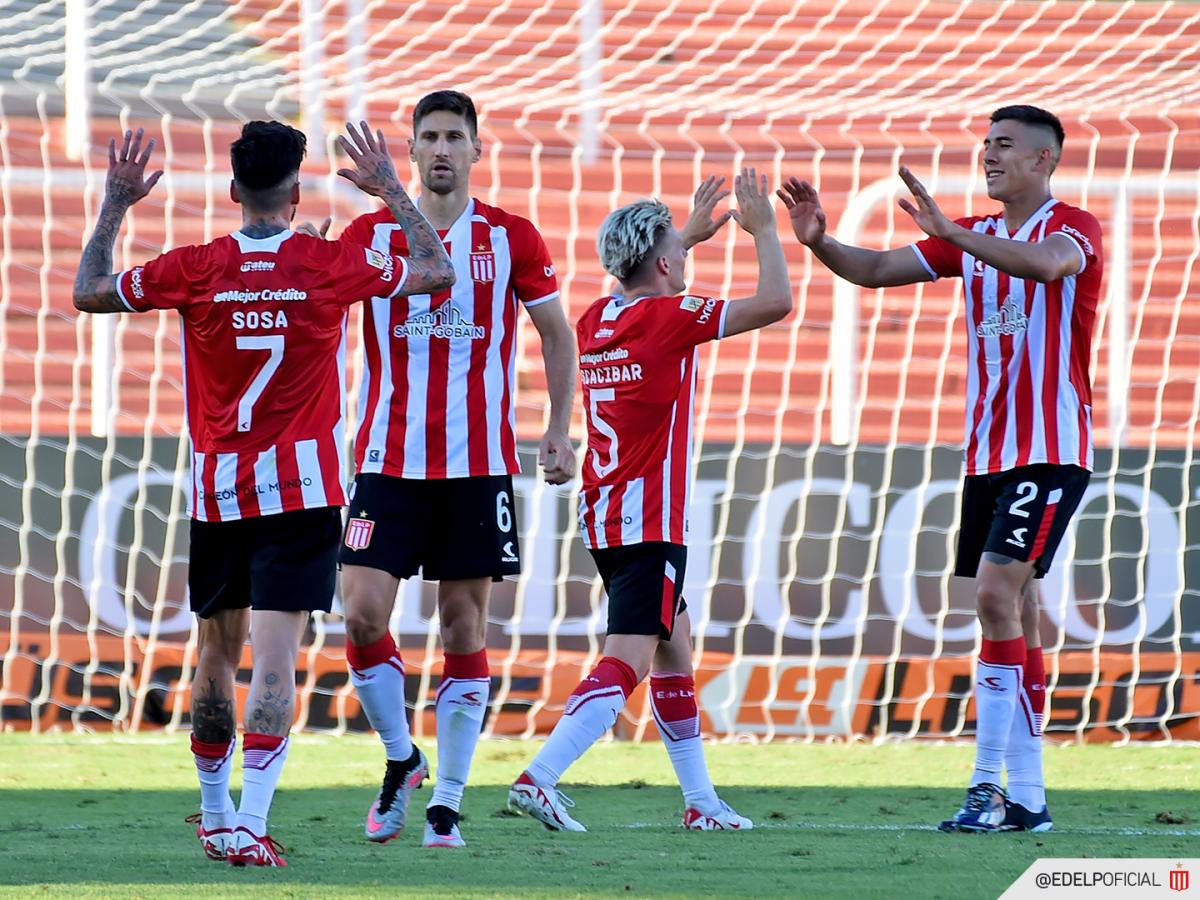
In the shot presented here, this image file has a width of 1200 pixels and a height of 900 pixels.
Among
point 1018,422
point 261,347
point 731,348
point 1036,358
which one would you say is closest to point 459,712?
point 261,347

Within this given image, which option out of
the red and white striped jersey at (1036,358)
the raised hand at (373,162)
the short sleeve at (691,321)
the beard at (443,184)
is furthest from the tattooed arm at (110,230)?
the red and white striped jersey at (1036,358)

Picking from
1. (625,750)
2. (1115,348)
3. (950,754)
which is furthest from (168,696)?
(1115,348)

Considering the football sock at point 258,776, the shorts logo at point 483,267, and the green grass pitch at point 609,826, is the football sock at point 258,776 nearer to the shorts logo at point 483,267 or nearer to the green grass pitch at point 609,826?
the green grass pitch at point 609,826

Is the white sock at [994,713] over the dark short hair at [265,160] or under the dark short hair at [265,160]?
under

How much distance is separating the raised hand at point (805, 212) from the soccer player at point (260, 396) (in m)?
1.27

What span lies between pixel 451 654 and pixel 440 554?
269 millimetres

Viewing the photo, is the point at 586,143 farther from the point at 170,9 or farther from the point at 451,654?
the point at 451,654

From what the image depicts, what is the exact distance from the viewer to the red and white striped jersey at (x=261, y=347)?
153 inches

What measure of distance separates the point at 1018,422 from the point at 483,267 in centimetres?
153

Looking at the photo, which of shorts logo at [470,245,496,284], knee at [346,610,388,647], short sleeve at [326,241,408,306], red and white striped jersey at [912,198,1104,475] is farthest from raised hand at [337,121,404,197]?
red and white striped jersey at [912,198,1104,475]

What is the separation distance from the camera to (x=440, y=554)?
173 inches

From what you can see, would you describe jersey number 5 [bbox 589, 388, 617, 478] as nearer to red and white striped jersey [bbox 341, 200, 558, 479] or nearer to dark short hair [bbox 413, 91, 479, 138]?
red and white striped jersey [bbox 341, 200, 558, 479]

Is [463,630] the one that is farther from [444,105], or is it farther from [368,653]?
[444,105]

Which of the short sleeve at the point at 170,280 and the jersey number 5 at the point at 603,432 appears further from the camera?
the jersey number 5 at the point at 603,432
